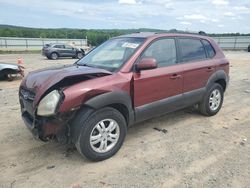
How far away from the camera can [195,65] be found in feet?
18.1

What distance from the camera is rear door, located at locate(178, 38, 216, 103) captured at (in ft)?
17.6

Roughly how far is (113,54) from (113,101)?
1137 mm

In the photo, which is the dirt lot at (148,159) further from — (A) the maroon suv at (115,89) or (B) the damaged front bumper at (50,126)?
(B) the damaged front bumper at (50,126)

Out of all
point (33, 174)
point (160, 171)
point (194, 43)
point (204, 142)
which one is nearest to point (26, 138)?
point (33, 174)

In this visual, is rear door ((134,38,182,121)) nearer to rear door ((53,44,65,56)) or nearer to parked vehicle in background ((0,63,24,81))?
parked vehicle in background ((0,63,24,81))

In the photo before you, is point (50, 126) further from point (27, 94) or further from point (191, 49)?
point (191, 49)

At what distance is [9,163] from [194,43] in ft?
13.0

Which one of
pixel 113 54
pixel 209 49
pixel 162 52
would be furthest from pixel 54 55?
pixel 162 52

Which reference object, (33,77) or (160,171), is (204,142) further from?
(33,77)

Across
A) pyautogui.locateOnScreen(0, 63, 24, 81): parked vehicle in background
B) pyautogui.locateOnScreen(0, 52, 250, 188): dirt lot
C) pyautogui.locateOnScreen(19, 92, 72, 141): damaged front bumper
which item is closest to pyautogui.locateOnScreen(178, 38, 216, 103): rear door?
pyautogui.locateOnScreen(0, 52, 250, 188): dirt lot

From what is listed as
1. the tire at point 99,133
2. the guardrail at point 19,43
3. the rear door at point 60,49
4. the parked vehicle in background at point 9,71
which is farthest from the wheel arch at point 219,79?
the guardrail at point 19,43

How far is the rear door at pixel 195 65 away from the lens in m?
5.36

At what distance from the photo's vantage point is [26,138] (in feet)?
16.0

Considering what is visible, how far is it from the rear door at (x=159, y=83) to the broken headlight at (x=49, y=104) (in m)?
1.29
